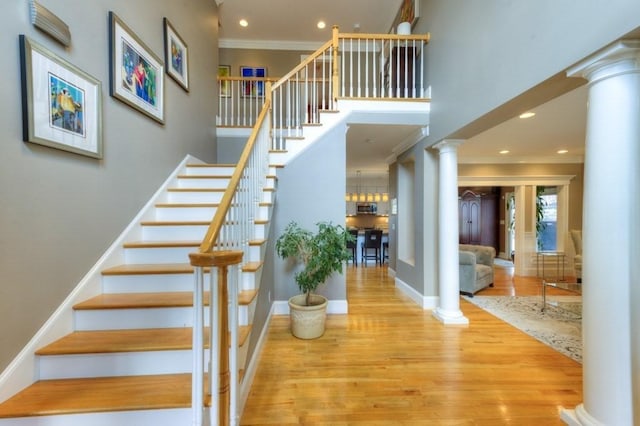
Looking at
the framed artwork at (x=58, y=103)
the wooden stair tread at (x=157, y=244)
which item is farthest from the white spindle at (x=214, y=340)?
the framed artwork at (x=58, y=103)

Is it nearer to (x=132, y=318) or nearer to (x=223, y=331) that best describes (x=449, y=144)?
(x=223, y=331)

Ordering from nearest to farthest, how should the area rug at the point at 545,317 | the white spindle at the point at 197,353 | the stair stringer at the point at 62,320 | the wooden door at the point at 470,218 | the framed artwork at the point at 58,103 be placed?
the white spindle at the point at 197,353 → the stair stringer at the point at 62,320 → the framed artwork at the point at 58,103 → the area rug at the point at 545,317 → the wooden door at the point at 470,218

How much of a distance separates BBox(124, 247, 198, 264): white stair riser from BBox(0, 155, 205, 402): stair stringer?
0.32 feet

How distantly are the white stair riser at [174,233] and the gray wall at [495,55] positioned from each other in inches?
110

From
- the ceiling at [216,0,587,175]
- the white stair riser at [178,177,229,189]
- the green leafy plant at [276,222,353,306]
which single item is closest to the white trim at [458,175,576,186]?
the ceiling at [216,0,587,175]

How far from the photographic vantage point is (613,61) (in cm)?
134

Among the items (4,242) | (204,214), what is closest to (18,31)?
(4,242)

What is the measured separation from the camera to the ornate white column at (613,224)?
1327mm

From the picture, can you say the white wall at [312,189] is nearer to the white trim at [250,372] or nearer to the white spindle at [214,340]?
the white trim at [250,372]

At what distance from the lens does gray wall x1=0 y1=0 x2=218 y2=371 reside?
4.66ft

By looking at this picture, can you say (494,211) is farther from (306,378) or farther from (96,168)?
(96,168)

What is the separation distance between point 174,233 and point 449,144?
3122mm

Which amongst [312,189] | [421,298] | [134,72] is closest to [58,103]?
[134,72]

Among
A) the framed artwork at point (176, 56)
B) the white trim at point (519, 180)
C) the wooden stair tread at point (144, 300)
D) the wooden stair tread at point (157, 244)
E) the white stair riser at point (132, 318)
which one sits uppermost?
the framed artwork at point (176, 56)
